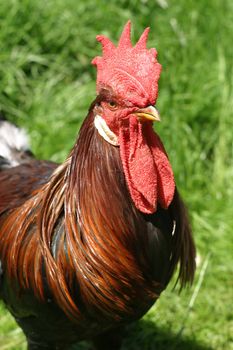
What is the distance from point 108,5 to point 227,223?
1956mm

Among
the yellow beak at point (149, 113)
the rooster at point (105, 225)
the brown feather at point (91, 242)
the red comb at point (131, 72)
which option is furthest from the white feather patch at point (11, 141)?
the yellow beak at point (149, 113)

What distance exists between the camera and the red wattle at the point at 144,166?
112 inches

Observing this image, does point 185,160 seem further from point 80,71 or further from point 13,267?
point 13,267

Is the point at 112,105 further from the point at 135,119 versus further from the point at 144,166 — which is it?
the point at 144,166

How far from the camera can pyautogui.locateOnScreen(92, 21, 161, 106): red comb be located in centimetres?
277

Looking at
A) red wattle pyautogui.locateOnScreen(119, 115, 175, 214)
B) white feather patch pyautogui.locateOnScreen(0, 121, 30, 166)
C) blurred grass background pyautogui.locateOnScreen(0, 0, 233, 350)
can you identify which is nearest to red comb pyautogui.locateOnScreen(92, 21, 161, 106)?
red wattle pyautogui.locateOnScreen(119, 115, 175, 214)

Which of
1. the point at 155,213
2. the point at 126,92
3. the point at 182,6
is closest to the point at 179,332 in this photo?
the point at 155,213

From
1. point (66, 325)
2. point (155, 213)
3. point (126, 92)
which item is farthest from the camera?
point (66, 325)

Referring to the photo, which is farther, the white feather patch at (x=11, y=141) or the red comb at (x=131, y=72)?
the white feather patch at (x=11, y=141)

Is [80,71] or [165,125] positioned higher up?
[80,71]

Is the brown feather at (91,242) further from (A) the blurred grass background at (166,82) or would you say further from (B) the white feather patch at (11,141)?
(A) the blurred grass background at (166,82)

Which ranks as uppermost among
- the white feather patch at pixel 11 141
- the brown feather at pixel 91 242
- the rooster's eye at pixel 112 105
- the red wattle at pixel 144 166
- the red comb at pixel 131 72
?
the red comb at pixel 131 72

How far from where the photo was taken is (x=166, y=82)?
18.1 ft

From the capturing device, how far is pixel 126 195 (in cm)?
295
